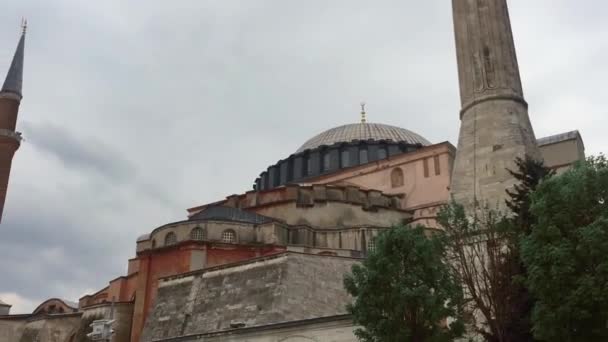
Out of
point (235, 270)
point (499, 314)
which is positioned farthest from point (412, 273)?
point (235, 270)

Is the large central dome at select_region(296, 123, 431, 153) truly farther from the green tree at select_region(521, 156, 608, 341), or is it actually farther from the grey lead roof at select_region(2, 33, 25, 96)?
the green tree at select_region(521, 156, 608, 341)

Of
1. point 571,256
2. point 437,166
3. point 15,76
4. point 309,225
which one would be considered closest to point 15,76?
point 15,76

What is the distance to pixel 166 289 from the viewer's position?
18344 millimetres

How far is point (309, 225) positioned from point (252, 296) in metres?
6.03

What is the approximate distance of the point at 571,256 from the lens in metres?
8.84

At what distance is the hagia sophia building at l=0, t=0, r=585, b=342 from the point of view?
49.7ft

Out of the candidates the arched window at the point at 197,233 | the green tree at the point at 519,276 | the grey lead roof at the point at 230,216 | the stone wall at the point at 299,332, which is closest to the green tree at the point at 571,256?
the green tree at the point at 519,276

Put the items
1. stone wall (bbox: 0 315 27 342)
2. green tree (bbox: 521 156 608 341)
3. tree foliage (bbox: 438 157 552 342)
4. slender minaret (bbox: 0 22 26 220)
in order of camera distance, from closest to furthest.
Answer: green tree (bbox: 521 156 608 341), tree foliage (bbox: 438 157 552 342), stone wall (bbox: 0 315 27 342), slender minaret (bbox: 0 22 26 220)

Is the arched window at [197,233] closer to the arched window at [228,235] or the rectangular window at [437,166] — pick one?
the arched window at [228,235]

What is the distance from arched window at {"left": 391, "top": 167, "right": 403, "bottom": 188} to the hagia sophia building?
42mm

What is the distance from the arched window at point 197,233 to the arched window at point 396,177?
343 inches

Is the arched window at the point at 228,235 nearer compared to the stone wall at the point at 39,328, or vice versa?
the arched window at the point at 228,235

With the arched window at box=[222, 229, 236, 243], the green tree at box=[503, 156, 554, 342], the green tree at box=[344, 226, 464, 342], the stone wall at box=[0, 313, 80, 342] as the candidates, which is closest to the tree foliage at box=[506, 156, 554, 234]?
the green tree at box=[503, 156, 554, 342]

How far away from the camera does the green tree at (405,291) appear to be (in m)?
9.88
